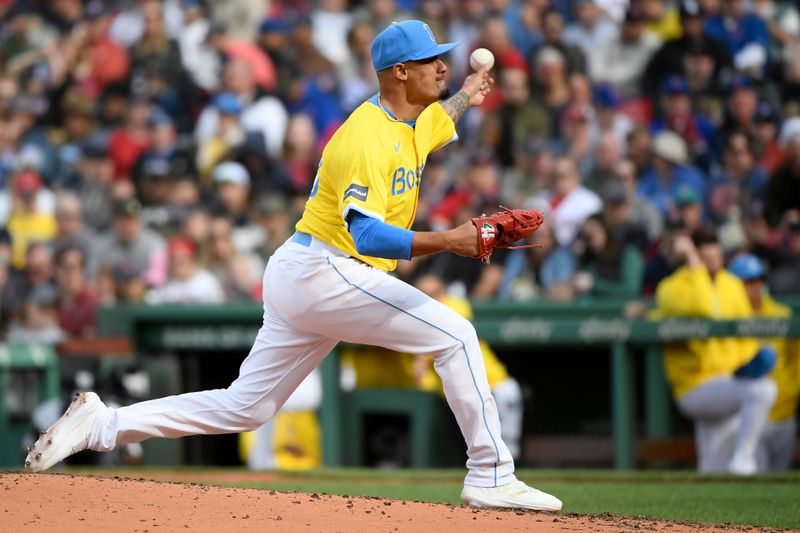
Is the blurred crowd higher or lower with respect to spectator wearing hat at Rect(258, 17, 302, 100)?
lower

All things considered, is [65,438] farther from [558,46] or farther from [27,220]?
[27,220]

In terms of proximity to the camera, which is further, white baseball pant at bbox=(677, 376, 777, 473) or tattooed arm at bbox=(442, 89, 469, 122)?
white baseball pant at bbox=(677, 376, 777, 473)

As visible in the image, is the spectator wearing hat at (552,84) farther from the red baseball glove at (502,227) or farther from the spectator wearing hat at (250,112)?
the red baseball glove at (502,227)

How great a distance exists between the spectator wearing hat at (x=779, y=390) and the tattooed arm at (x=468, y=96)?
3.42m

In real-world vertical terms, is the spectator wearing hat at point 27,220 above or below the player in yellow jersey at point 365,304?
above

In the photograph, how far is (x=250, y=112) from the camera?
11.9 meters

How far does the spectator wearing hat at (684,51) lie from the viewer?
10.4 meters

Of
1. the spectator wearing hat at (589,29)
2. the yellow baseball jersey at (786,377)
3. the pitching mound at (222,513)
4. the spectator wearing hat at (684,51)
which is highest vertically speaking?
the spectator wearing hat at (589,29)

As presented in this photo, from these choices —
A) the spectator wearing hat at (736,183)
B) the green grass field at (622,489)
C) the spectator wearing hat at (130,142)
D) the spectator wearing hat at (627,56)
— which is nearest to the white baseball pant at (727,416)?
the green grass field at (622,489)

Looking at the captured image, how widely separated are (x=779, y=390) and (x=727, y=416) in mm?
373

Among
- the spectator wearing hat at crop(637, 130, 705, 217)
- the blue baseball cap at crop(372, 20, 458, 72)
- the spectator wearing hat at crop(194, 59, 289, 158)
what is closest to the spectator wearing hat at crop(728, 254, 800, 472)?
the spectator wearing hat at crop(637, 130, 705, 217)

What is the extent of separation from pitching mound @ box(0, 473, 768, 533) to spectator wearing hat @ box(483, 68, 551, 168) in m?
6.01

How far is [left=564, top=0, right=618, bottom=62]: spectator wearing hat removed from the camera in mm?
11062

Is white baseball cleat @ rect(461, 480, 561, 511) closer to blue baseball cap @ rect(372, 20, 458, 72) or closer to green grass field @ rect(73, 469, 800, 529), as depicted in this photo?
green grass field @ rect(73, 469, 800, 529)
